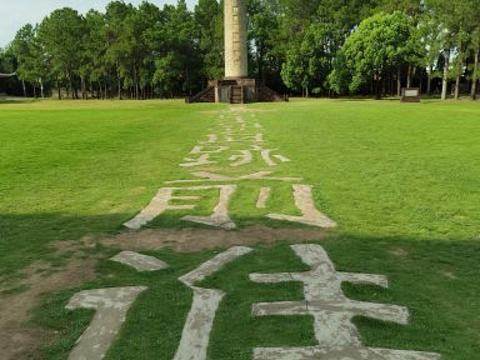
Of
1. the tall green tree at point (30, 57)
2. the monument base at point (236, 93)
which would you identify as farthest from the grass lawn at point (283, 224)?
the tall green tree at point (30, 57)

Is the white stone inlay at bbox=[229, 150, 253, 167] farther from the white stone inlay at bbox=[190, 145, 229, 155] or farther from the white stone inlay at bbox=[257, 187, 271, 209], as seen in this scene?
the white stone inlay at bbox=[257, 187, 271, 209]

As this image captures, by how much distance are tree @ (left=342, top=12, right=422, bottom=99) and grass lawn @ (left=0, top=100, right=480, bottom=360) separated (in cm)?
3473

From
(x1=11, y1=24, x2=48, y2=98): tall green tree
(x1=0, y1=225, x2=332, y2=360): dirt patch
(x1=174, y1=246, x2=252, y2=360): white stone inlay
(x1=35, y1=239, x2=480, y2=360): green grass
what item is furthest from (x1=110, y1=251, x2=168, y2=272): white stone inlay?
(x1=11, y1=24, x2=48, y2=98): tall green tree

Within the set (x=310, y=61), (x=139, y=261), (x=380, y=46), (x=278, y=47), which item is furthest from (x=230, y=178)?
(x=278, y=47)

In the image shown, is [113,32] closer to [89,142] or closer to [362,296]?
[89,142]

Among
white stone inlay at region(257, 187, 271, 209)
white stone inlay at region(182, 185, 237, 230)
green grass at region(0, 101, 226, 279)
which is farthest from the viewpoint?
white stone inlay at region(257, 187, 271, 209)

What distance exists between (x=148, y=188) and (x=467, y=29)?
4066 centimetres

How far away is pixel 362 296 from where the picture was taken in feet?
A: 11.8

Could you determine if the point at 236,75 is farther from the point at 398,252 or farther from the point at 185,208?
the point at 398,252

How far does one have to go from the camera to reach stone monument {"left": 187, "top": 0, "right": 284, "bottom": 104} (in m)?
41.1

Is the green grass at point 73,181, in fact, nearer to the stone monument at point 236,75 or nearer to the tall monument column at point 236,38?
the stone monument at point 236,75

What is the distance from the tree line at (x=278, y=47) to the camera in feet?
145

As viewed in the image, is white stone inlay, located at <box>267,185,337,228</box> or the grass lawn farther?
white stone inlay, located at <box>267,185,337,228</box>

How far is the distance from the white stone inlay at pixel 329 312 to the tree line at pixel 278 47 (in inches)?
1596
